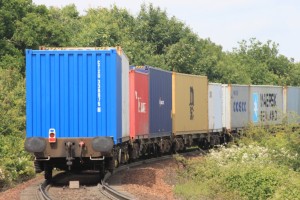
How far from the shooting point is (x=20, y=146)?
2122 centimetres

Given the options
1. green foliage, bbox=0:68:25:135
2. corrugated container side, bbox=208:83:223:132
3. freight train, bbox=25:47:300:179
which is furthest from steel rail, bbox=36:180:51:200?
corrugated container side, bbox=208:83:223:132

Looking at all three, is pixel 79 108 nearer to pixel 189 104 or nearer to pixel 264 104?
pixel 189 104

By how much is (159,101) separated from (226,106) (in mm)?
10646

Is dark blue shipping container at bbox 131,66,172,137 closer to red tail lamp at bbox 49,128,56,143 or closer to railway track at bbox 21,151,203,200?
railway track at bbox 21,151,203,200

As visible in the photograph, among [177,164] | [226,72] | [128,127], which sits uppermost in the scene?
[226,72]

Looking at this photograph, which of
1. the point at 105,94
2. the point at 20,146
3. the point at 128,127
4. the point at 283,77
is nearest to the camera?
the point at 105,94

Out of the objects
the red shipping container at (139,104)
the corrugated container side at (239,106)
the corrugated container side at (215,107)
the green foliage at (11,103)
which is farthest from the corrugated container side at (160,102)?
the corrugated container side at (239,106)

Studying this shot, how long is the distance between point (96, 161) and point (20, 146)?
5.21 metres

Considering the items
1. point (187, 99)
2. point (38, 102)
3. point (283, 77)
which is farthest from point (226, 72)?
point (38, 102)

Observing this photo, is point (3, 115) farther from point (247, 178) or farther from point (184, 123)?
point (247, 178)

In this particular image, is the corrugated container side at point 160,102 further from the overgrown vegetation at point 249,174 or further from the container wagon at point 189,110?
the overgrown vegetation at point 249,174

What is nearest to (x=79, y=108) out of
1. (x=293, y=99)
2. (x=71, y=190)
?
(x=71, y=190)

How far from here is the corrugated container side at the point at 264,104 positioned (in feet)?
119

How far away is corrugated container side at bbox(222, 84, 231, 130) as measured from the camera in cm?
3431
